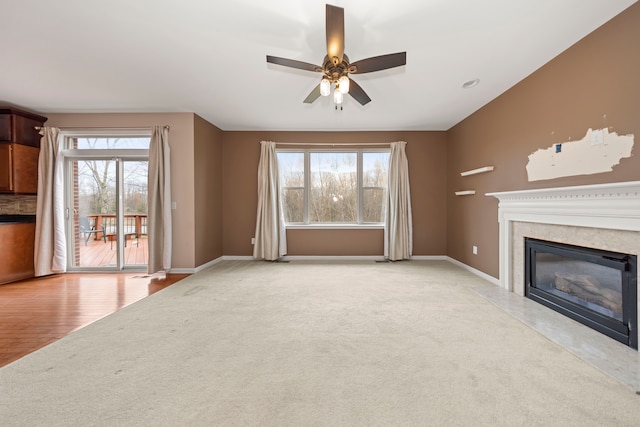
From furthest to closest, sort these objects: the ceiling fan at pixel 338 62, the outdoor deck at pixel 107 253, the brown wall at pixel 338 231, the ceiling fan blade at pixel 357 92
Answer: the brown wall at pixel 338 231 < the outdoor deck at pixel 107 253 < the ceiling fan blade at pixel 357 92 < the ceiling fan at pixel 338 62

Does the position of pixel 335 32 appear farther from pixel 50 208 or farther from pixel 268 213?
pixel 50 208

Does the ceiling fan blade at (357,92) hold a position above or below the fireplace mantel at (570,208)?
above

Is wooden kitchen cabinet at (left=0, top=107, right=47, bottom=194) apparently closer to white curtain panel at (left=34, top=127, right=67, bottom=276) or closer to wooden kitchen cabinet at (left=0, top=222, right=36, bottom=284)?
white curtain panel at (left=34, top=127, right=67, bottom=276)

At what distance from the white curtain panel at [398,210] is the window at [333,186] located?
250mm

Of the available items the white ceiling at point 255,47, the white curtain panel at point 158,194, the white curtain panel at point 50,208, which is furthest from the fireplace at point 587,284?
the white curtain panel at point 50,208

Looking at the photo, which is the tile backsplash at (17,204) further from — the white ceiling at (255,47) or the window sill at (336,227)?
the window sill at (336,227)

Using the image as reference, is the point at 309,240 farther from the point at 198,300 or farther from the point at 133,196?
the point at 133,196

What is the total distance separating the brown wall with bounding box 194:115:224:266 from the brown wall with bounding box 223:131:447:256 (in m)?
0.19

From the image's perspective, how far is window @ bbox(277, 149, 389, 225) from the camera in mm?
5211

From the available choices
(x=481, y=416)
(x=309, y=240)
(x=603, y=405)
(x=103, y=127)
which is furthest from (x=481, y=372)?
(x=103, y=127)

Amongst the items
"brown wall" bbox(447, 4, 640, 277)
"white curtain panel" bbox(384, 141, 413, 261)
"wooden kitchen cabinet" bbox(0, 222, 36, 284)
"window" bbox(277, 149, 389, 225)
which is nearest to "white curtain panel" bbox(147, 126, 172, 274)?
"wooden kitchen cabinet" bbox(0, 222, 36, 284)

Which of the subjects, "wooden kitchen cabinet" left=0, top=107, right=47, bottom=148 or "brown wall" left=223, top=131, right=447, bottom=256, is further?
"brown wall" left=223, top=131, right=447, bottom=256

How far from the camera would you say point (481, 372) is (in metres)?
1.66

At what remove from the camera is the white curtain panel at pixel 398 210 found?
4953mm
